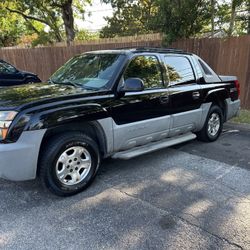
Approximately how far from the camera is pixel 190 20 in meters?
8.98

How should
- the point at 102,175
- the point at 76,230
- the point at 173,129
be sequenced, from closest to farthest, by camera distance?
the point at 76,230
the point at 102,175
the point at 173,129

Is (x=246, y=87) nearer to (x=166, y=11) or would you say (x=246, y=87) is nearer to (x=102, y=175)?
(x=166, y=11)

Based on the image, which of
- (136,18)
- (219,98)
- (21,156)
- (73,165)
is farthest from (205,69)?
(136,18)

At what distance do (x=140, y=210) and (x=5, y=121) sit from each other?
180cm

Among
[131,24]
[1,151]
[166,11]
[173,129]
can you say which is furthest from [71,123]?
[131,24]

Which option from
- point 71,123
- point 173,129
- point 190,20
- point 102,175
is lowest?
point 102,175

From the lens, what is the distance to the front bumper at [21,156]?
328cm

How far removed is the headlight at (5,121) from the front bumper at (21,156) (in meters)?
0.13

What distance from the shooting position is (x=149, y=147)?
4.68 m

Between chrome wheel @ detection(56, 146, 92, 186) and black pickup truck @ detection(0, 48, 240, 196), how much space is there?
12 millimetres

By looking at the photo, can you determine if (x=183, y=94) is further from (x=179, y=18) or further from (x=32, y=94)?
(x=179, y=18)

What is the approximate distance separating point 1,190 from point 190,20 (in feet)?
24.0

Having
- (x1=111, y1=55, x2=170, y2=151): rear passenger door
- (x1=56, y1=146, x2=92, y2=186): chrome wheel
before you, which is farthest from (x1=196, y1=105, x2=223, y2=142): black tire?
(x1=56, y1=146, x2=92, y2=186): chrome wheel

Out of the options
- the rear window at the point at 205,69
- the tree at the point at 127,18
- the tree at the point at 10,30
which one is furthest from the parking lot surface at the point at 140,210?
the tree at the point at 127,18
